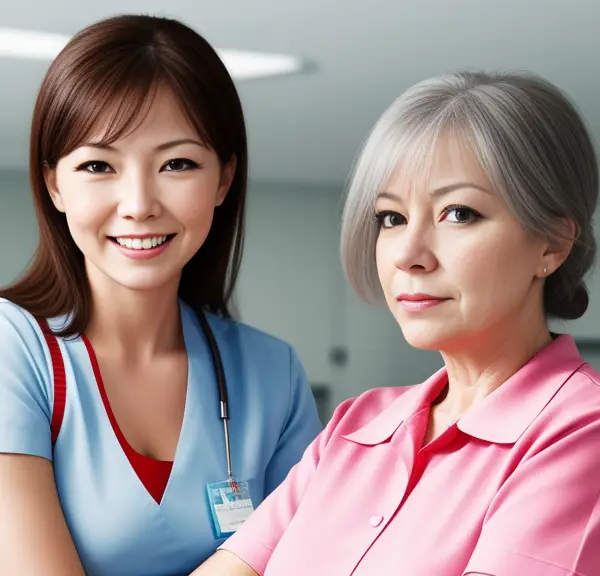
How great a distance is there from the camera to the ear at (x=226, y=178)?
184cm

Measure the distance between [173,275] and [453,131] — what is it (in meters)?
0.71

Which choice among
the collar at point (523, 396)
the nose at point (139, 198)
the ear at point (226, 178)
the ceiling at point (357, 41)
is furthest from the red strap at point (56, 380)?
the ceiling at point (357, 41)

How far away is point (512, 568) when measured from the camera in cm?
108

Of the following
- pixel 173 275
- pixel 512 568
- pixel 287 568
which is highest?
pixel 173 275

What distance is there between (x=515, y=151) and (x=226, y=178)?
74 cm

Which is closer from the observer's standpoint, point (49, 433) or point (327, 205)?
point (49, 433)

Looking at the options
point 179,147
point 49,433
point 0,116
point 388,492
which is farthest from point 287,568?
point 0,116

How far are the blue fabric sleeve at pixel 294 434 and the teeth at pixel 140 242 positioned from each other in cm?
38

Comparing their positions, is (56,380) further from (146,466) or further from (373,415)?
(373,415)

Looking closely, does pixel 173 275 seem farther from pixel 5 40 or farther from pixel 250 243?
pixel 250 243

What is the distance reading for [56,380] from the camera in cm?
174

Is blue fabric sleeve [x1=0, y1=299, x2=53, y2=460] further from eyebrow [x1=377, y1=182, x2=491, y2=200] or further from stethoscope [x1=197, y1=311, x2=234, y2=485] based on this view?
eyebrow [x1=377, y1=182, x2=491, y2=200]

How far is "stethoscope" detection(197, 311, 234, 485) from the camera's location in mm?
1809


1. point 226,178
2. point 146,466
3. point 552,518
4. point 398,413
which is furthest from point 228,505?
point 552,518
